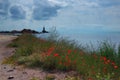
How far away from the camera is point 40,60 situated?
10.9 m

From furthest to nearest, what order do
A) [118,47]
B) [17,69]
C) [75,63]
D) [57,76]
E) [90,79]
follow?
[118,47]
[17,69]
[75,63]
[57,76]
[90,79]

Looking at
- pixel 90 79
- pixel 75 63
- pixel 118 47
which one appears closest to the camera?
pixel 90 79

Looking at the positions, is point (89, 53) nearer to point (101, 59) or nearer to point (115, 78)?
point (101, 59)

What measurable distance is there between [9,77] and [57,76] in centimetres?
146

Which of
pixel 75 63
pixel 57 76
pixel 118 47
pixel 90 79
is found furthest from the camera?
pixel 118 47

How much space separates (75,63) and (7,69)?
253 cm

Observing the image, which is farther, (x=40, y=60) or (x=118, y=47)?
(x=118, y=47)

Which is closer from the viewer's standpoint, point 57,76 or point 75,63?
point 57,76

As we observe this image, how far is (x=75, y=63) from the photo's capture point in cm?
1007

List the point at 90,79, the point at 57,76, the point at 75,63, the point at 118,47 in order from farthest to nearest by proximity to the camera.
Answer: the point at 118,47, the point at 75,63, the point at 57,76, the point at 90,79

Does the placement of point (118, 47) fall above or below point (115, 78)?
above

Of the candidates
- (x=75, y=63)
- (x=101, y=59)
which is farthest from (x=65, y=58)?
(x=101, y=59)

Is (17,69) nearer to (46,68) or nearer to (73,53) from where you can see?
(46,68)

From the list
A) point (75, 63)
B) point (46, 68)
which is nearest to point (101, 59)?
point (75, 63)
